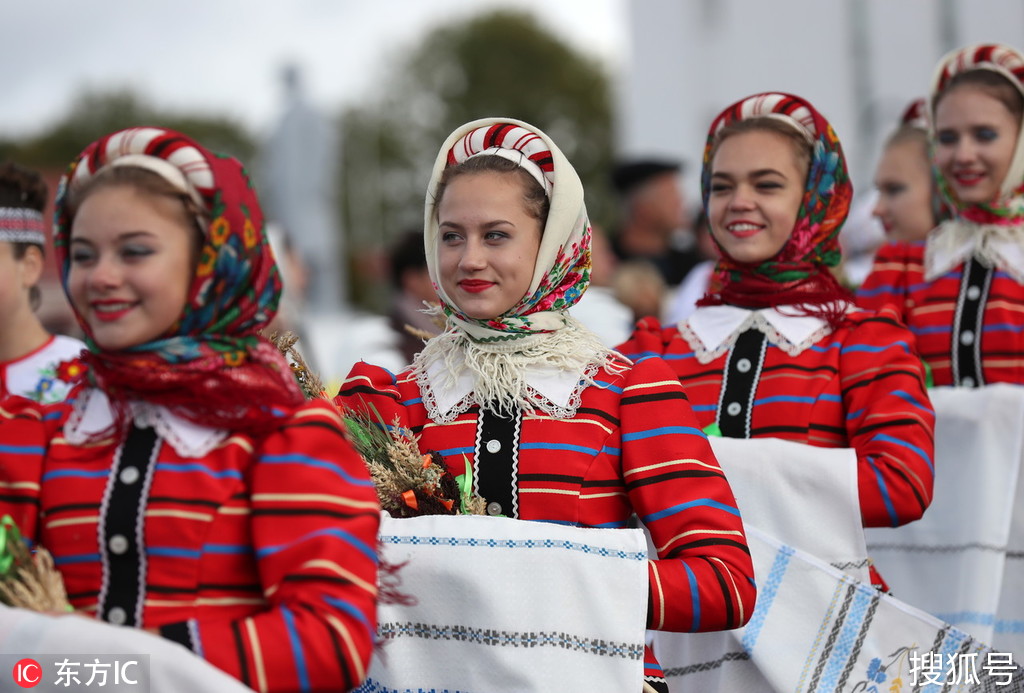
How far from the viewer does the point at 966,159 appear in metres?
4.31

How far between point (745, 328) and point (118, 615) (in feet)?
7.04

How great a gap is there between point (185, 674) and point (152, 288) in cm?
67

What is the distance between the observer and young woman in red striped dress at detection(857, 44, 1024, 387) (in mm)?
4125

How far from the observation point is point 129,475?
2154 millimetres

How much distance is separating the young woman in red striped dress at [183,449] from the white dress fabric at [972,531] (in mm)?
2457

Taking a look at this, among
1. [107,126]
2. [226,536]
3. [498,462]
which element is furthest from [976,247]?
[107,126]

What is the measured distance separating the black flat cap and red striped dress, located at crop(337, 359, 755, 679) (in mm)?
6653

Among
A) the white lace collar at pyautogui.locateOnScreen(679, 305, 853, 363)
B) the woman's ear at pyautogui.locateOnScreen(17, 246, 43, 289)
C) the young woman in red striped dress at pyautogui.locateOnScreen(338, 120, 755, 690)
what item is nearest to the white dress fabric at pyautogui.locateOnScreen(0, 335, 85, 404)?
the woman's ear at pyautogui.locateOnScreen(17, 246, 43, 289)

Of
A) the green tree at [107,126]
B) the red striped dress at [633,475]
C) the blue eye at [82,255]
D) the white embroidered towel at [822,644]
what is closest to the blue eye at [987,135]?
the white embroidered towel at [822,644]

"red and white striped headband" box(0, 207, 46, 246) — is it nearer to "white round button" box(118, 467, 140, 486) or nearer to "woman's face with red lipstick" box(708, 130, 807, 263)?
"white round button" box(118, 467, 140, 486)

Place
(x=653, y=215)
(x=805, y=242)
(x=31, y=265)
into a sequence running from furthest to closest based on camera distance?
(x=653, y=215) → (x=31, y=265) → (x=805, y=242)

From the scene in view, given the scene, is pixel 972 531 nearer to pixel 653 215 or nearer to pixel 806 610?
pixel 806 610

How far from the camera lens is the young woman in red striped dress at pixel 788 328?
3354mm

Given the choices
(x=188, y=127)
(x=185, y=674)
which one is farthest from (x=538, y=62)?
(x=185, y=674)
